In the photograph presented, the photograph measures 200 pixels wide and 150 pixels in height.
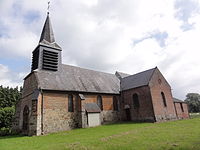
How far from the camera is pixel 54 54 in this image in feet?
68.9

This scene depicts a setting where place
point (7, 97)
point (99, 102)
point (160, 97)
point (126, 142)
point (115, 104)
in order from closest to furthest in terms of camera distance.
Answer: point (126, 142) → point (99, 102) → point (160, 97) → point (115, 104) → point (7, 97)

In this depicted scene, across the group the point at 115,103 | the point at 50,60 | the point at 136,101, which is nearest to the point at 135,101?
the point at 136,101

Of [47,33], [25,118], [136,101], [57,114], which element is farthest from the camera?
[136,101]

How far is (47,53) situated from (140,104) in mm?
15558

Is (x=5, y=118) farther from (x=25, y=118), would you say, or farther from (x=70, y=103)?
(x=70, y=103)

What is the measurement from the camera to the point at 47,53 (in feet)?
66.6

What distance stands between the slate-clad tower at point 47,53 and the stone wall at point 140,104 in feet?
39.8

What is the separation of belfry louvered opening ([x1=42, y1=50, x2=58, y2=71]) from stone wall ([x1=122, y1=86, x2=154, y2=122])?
12.5m

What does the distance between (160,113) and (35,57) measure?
19691 mm

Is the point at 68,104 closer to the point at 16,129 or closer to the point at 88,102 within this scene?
the point at 88,102

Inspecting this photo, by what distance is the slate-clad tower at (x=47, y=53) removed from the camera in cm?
1969

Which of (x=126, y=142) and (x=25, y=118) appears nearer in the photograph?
(x=126, y=142)

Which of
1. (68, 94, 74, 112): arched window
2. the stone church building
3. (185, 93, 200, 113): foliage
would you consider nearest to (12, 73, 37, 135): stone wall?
the stone church building

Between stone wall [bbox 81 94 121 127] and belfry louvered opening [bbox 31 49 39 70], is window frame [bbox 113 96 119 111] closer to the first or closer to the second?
stone wall [bbox 81 94 121 127]
